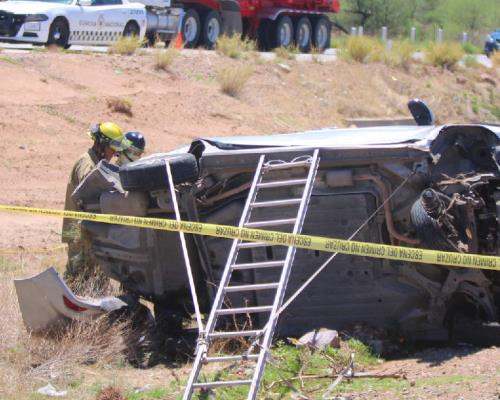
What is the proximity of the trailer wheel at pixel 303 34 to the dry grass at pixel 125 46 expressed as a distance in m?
9.10

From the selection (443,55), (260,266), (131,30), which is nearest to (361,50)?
(443,55)

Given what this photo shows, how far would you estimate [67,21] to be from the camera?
70.4 ft

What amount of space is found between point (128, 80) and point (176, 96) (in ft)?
3.02

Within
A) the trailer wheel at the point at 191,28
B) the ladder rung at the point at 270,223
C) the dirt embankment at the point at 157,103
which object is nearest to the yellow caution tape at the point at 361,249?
the ladder rung at the point at 270,223

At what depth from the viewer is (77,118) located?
18.0 meters

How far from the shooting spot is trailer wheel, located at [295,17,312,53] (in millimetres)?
30875

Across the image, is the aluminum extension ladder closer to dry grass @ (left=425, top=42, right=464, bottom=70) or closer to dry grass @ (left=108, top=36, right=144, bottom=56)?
dry grass @ (left=108, top=36, right=144, bottom=56)

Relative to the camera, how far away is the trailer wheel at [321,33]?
32125 mm

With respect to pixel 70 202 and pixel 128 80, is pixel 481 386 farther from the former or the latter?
pixel 128 80

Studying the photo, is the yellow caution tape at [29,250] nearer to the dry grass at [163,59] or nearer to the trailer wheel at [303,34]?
the dry grass at [163,59]

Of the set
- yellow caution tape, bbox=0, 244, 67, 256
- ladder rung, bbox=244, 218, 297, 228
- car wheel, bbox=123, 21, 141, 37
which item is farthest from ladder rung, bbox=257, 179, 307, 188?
car wheel, bbox=123, 21, 141, 37

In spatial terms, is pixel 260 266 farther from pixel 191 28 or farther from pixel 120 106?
pixel 191 28

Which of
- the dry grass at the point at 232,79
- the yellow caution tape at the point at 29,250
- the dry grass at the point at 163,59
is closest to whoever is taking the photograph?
the yellow caution tape at the point at 29,250

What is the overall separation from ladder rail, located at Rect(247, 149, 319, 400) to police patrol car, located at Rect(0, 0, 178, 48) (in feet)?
47.7
